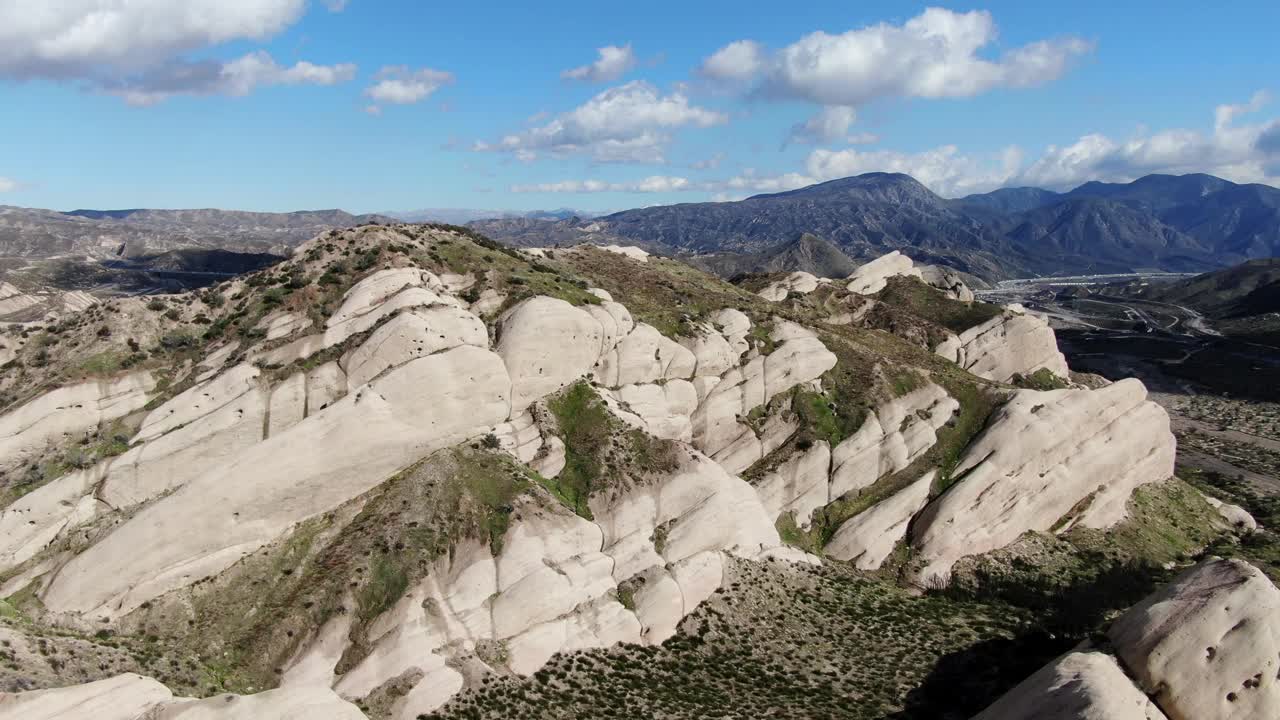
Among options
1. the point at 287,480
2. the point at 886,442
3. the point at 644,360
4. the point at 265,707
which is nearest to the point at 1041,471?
the point at 886,442

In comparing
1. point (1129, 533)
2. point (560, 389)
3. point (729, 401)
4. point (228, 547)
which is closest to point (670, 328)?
point (729, 401)

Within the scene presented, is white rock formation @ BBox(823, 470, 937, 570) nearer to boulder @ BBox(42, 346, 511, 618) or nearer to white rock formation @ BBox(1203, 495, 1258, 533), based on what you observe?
boulder @ BBox(42, 346, 511, 618)

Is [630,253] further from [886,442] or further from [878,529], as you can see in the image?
[878,529]

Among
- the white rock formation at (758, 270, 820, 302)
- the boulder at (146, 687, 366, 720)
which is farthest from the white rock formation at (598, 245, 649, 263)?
the boulder at (146, 687, 366, 720)

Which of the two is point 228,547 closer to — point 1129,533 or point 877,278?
point 1129,533

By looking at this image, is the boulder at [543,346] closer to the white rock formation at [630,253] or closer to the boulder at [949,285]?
the white rock formation at [630,253]

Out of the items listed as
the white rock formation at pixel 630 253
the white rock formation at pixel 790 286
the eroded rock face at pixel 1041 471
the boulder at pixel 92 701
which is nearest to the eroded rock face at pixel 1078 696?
the eroded rock face at pixel 1041 471
